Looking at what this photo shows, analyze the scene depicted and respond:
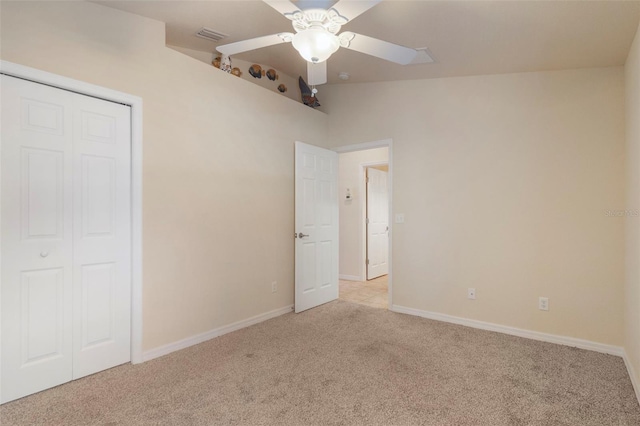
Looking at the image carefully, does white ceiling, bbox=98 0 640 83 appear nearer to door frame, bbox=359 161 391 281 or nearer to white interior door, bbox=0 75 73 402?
white interior door, bbox=0 75 73 402

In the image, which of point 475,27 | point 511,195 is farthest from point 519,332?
point 475,27

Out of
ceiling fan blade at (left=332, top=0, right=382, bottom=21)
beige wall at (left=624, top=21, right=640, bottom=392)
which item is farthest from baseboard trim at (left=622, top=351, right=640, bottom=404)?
ceiling fan blade at (left=332, top=0, right=382, bottom=21)

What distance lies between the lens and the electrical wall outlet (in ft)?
9.95

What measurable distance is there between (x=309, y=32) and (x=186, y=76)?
162cm

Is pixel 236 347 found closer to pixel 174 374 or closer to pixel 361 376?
pixel 174 374

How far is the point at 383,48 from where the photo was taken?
6.26ft

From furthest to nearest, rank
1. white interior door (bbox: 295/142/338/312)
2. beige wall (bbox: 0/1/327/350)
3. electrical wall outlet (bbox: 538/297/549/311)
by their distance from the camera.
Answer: white interior door (bbox: 295/142/338/312), electrical wall outlet (bbox: 538/297/549/311), beige wall (bbox: 0/1/327/350)

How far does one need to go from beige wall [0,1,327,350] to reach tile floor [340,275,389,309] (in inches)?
44.3

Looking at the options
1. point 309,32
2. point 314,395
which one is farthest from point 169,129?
point 314,395

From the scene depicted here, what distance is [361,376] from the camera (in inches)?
92.1

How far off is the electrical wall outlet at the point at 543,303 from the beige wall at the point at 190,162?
8.47 ft

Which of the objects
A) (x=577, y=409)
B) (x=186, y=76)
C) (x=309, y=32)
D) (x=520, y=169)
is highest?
(x=186, y=76)

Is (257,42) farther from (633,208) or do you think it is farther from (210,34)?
(633,208)

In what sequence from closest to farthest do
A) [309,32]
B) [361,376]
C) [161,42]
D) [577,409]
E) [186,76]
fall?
[309,32] < [577,409] < [361,376] < [161,42] < [186,76]
